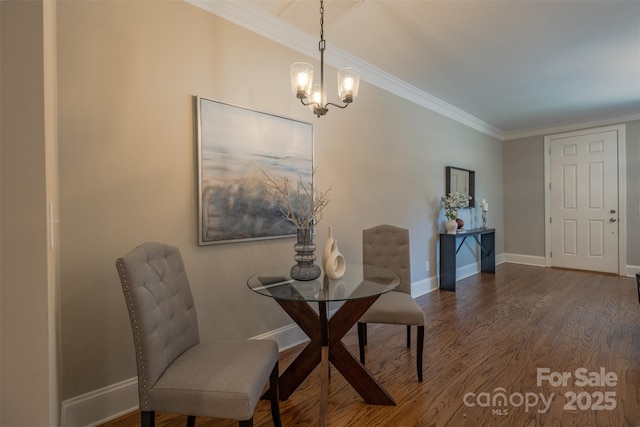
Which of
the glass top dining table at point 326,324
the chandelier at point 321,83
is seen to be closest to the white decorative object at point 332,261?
the glass top dining table at point 326,324

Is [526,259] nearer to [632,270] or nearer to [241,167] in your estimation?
[632,270]

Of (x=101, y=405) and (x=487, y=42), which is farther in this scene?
(x=487, y=42)

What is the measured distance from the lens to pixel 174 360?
4.38ft

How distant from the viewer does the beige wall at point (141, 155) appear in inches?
61.1

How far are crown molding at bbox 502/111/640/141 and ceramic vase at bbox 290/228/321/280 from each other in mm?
5716

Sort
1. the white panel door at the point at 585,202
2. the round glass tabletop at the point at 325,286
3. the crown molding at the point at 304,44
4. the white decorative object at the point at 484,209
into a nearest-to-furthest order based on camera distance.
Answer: the round glass tabletop at the point at 325,286
the crown molding at the point at 304,44
the white panel door at the point at 585,202
the white decorative object at the point at 484,209

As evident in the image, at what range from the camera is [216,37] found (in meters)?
2.07

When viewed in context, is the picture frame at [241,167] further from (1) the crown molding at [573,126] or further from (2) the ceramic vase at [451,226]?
(1) the crown molding at [573,126]

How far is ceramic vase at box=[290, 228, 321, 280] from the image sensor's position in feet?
5.94

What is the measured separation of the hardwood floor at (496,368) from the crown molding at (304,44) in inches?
99.0

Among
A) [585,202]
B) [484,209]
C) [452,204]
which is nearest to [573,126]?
[585,202]

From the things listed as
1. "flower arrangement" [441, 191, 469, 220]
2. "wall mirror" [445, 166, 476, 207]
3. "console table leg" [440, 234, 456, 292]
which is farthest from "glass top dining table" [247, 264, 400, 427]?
"wall mirror" [445, 166, 476, 207]

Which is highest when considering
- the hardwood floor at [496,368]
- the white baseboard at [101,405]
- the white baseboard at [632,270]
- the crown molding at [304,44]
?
the crown molding at [304,44]

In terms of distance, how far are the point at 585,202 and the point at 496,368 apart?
4.59m
